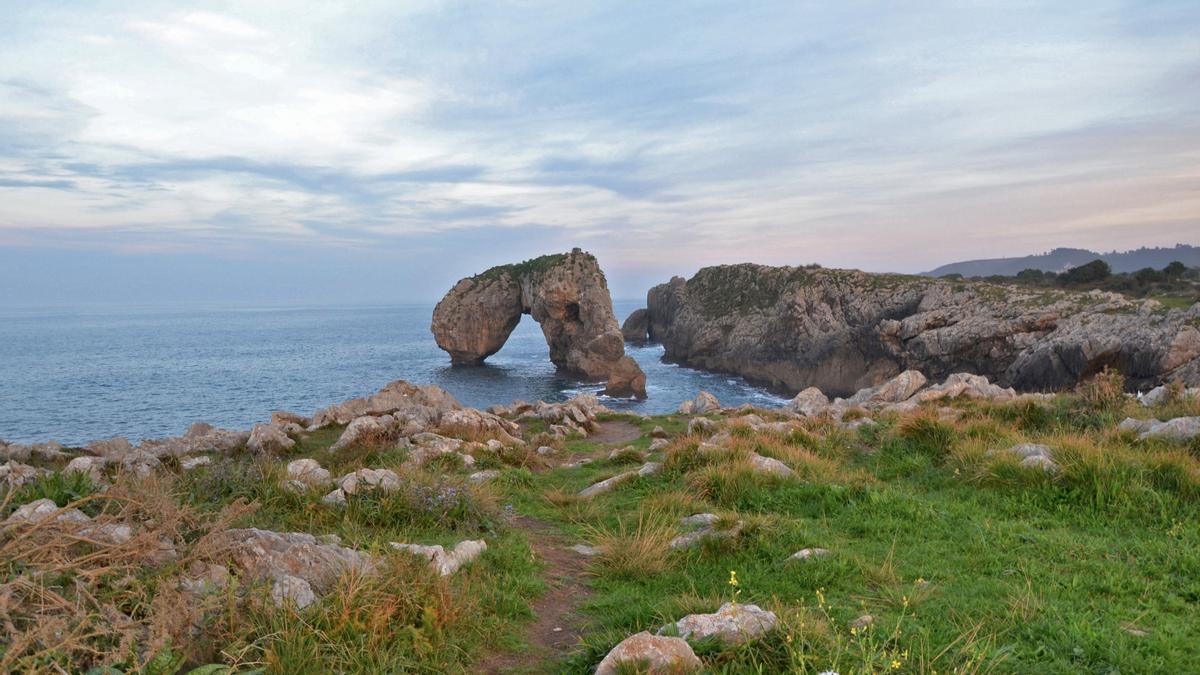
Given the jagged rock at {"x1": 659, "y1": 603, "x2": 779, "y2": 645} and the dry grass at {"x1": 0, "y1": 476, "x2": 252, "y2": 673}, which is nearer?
the dry grass at {"x1": 0, "y1": 476, "x2": 252, "y2": 673}

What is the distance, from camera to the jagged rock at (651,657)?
12.1 ft

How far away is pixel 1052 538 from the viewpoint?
6.27 meters

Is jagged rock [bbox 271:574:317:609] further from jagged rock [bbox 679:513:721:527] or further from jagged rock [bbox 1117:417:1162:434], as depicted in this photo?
jagged rock [bbox 1117:417:1162:434]

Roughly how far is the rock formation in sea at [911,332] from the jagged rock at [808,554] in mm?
32643

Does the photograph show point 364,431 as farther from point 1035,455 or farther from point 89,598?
point 1035,455

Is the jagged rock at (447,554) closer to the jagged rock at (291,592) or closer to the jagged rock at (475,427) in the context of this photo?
the jagged rock at (291,592)

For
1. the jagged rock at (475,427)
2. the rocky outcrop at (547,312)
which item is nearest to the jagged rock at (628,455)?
the jagged rock at (475,427)

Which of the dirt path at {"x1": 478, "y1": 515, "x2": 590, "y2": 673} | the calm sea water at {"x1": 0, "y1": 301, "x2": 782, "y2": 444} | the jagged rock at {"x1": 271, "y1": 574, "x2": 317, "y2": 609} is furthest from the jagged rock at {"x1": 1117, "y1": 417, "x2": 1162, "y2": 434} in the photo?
the calm sea water at {"x1": 0, "y1": 301, "x2": 782, "y2": 444}

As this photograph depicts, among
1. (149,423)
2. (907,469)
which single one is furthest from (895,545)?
(149,423)

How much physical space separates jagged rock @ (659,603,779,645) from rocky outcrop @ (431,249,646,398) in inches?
2161

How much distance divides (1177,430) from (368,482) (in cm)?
1165

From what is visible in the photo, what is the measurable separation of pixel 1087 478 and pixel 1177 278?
7265cm

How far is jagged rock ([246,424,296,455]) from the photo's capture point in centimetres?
1383

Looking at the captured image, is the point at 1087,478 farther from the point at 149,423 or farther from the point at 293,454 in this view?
the point at 149,423
